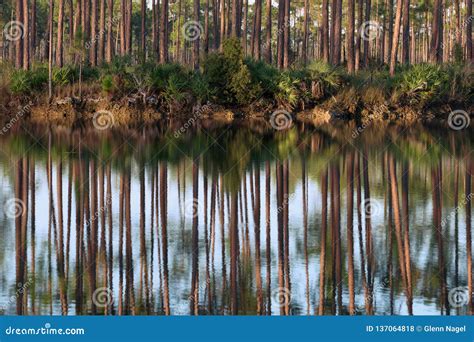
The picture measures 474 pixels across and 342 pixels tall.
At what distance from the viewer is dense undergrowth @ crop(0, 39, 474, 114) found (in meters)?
36.5

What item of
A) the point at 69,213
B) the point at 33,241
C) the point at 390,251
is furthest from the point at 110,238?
the point at 390,251

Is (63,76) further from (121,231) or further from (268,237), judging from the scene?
(268,237)

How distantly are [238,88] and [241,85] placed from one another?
216 millimetres

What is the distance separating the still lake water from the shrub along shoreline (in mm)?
12789

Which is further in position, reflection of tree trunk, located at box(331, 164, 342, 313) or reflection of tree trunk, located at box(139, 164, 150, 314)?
reflection of tree trunk, located at box(331, 164, 342, 313)

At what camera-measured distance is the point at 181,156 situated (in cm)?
2206

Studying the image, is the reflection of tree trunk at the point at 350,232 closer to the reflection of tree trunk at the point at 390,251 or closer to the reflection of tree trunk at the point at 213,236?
the reflection of tree trunk at the point at 390,251

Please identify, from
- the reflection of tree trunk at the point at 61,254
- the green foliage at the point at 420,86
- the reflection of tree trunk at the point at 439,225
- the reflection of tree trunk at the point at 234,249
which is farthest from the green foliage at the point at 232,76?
the reflection of tree trunk at the point at 234,249

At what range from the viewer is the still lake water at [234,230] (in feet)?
30.7

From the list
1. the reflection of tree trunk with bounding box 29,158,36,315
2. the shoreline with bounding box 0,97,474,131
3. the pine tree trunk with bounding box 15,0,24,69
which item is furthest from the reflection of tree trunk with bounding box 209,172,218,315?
the pine tree trunk with bounding box 15,0,24,69

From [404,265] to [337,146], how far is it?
14.1 meters

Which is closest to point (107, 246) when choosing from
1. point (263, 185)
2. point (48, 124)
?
point (263, 185)

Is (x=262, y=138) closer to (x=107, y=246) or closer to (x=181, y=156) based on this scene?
(x=181, y=156)

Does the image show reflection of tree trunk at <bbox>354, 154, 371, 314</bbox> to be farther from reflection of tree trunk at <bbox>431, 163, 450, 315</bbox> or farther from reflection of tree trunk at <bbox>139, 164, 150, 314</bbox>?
reflection of tree trunk at <bbox>139, 164, 150, 314</bbox>
